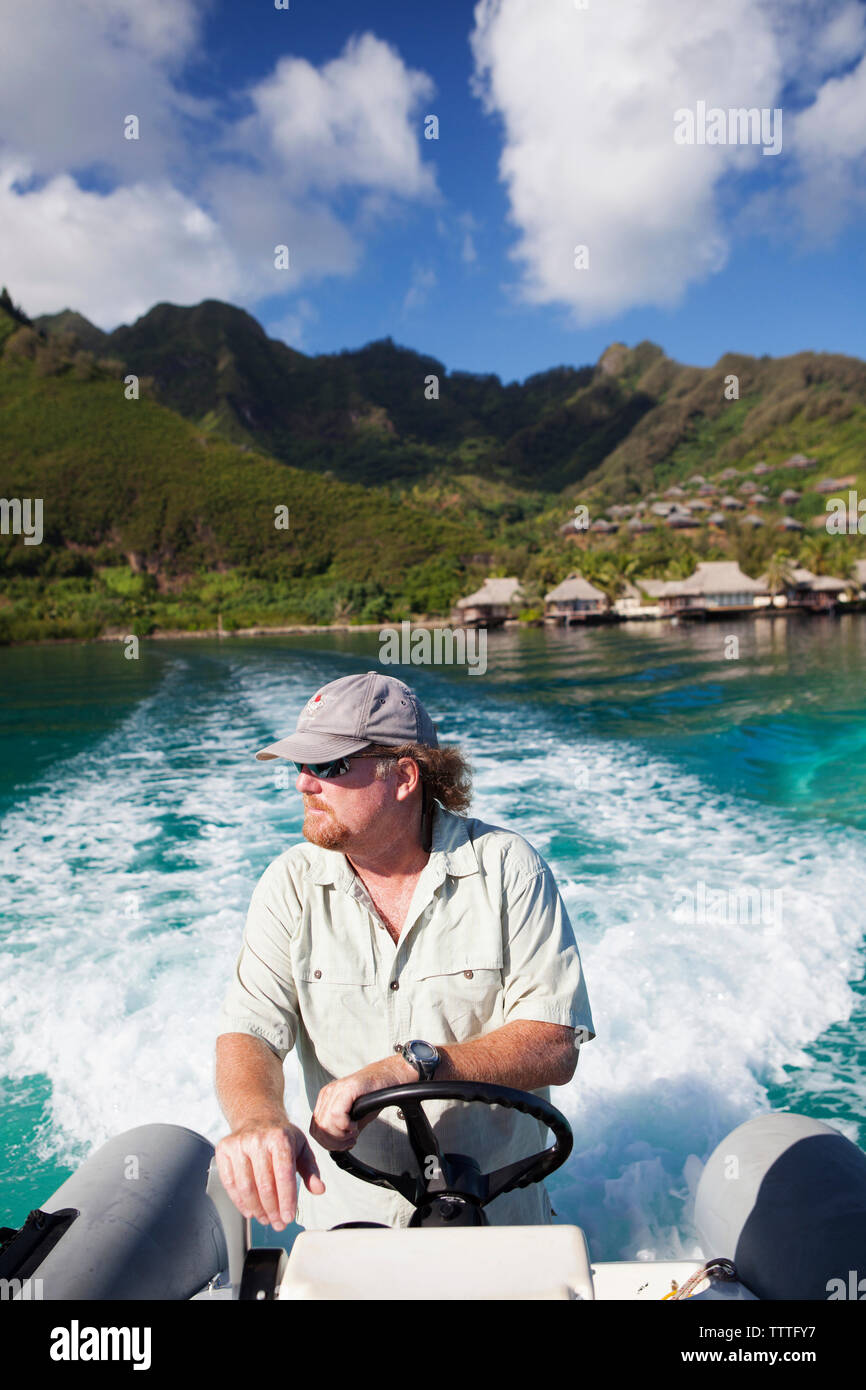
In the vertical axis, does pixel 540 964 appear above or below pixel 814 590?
below

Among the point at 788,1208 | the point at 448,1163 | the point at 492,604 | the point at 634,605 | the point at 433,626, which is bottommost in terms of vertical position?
the point at 788,1208

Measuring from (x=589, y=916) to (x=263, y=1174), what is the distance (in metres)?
3.69

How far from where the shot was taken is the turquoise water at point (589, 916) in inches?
121

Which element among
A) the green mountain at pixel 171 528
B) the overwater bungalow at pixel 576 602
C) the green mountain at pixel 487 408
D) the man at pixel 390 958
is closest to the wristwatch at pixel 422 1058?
the man at pixel 390 958

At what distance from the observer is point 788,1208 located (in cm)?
165

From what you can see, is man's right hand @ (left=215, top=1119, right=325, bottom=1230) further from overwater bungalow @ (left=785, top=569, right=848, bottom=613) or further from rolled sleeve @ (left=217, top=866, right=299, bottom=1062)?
overwater bungalow @ (left=785, top=569, right=848, bottom=613)

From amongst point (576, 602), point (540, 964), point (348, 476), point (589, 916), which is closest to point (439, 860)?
point (540, 964)

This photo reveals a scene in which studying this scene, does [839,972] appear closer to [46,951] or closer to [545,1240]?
[545,1240]

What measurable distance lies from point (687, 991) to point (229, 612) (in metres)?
59.6

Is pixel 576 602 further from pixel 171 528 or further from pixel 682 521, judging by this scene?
A: pixel 171 528

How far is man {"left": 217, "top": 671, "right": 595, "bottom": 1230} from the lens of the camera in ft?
5.40

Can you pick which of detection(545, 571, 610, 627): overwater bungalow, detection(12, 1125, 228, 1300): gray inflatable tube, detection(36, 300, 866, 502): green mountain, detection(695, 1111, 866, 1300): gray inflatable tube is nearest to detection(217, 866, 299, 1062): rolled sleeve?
detection(12, 1125, 228, 1300): gray inflatable tube

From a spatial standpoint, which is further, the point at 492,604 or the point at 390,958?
the point at 492,604
